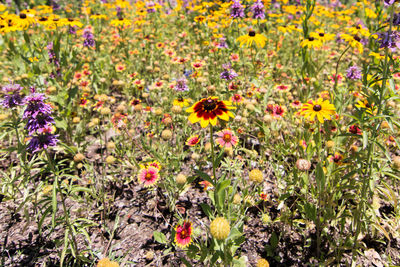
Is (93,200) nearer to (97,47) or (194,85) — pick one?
(194,85)

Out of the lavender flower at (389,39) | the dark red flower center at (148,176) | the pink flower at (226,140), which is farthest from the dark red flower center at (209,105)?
the lavender flower at (389,39)

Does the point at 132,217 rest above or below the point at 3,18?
below

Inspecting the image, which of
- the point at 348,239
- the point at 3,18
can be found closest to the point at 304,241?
the point at 348,239

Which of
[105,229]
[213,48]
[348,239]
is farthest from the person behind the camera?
[213,48]

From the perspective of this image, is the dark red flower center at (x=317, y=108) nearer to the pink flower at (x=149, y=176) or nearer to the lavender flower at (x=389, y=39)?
the lavender flower at (x=389, y=39)

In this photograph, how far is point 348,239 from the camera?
1942mm

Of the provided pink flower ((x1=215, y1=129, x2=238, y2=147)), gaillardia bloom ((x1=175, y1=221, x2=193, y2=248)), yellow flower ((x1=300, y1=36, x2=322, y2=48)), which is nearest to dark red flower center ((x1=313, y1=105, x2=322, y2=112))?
pink flower ((x1=215, y1=129, x2=238, y2=147))

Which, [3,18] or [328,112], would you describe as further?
[3,18]

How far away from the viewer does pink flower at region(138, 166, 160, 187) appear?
7.18 feet

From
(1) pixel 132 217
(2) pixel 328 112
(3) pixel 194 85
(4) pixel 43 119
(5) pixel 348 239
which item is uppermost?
(4) pixel 43 119

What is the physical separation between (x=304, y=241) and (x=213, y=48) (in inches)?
125

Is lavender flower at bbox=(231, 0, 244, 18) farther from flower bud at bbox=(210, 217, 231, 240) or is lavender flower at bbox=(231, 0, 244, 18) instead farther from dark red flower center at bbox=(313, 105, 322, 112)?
flower bud at bbox=(210, 217, 231, 240)

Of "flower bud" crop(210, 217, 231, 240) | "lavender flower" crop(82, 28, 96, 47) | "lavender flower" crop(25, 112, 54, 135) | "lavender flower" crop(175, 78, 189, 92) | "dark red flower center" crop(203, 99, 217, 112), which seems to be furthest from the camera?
"lavender flower" crop(82, 28, 96, 47)

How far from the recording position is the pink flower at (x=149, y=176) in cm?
219
